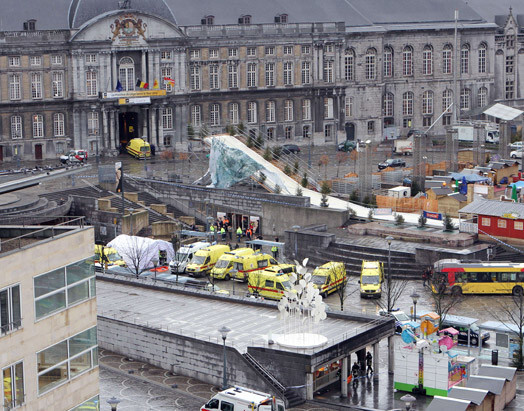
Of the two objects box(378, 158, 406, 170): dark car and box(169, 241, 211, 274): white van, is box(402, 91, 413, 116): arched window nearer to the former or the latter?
box(378, 158, 406, 170): dark car

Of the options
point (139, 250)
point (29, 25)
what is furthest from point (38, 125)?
point (139, 250)

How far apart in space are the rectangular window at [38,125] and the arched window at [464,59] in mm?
52271

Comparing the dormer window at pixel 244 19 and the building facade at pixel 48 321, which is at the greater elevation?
the dormer window at pixel 244 19

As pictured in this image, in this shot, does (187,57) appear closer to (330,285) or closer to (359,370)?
(330,285)

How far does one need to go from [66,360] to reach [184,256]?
41718mm

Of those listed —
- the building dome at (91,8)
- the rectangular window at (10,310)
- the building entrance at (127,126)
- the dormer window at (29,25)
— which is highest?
the building dome at (91,8)

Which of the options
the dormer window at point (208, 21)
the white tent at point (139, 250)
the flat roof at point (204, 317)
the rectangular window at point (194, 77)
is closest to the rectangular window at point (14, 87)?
the rectangular window at point (194, 77)

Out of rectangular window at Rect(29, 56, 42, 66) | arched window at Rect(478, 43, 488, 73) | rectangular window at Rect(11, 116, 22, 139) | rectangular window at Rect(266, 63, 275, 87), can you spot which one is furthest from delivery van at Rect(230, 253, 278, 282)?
arched window at Rect(478, 43, 488, 73)

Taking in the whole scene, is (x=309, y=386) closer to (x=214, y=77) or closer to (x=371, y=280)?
(x=371, y=280)

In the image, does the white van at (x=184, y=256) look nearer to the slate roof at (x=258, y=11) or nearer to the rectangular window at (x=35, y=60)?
the rectangular window at (x=35, y=60)

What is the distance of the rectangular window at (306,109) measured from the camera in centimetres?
12775

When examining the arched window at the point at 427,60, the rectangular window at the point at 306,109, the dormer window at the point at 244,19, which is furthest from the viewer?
the arched window at the point at 427,60

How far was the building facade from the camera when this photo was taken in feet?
98.2

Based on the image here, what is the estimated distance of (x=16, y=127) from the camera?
114m
